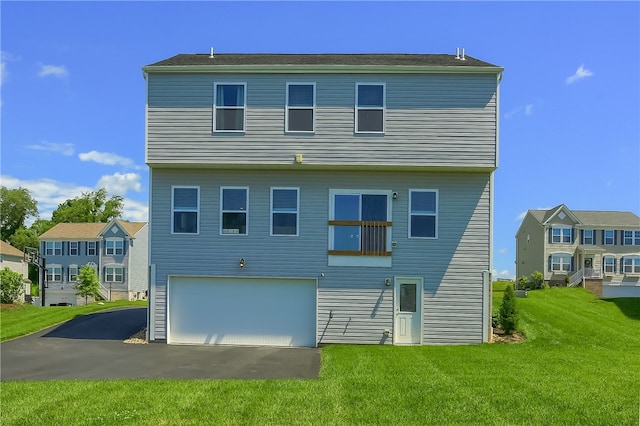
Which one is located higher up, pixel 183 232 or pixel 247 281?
pixel 183 232

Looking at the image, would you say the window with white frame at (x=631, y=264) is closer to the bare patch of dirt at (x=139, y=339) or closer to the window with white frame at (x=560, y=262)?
the window with white frame at (x=560, y=262)

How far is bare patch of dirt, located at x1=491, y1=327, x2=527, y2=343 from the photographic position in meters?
14.8

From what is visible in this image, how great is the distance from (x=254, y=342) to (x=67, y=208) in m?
54.4

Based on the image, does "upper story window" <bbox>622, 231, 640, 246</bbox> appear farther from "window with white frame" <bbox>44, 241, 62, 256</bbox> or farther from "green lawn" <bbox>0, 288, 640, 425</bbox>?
"window with white frame" <bbox>44, 241, 62, 256</bbox>

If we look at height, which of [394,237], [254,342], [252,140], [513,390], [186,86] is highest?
[186,86]

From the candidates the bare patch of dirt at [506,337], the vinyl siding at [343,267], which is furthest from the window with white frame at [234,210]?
the bare patch of dirt at [506,337]

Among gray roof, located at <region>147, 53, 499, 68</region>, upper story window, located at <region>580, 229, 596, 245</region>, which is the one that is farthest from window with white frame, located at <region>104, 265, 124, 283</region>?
upper story window, located at <region>580, 229, 596, 245</region>

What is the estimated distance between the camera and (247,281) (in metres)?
15.3

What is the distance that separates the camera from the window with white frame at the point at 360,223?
49.4 ft

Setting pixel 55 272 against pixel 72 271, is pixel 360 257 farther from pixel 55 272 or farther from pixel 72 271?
pixel 55 272

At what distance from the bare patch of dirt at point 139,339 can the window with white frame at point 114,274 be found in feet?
103

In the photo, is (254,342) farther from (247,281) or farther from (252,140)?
(252,140)

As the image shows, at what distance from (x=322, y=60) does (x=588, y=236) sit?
107 feet

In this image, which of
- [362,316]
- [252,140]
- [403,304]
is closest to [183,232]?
[252,140]
